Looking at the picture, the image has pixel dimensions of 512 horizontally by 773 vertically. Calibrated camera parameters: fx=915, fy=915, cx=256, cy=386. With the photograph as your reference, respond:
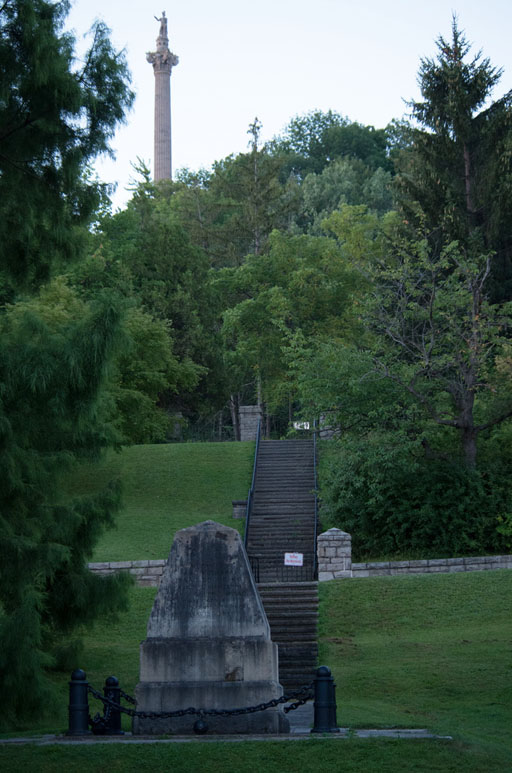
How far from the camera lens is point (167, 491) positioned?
3102 centimetres

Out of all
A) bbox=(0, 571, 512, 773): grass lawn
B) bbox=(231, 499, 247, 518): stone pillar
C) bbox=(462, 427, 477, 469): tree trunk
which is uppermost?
bbox=(462, 427, 477, 469): tree trunk

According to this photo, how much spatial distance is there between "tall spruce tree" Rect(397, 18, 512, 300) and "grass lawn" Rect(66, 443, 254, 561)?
38.2 feet

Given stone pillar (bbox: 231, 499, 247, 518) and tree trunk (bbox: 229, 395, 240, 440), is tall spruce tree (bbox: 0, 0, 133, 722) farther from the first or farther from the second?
tree trunk (bbox: 229, 395, 240, 440)

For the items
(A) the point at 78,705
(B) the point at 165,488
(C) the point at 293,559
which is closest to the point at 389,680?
(A) the point at 78,705

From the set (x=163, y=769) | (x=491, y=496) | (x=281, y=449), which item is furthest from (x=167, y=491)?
(x=163, y=769)

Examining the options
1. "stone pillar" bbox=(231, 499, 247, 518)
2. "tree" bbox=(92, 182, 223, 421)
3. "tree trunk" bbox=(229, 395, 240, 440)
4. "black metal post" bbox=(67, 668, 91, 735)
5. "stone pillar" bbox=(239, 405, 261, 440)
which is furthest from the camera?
"tree trunk" bbox=(229, 395, 240, 440)

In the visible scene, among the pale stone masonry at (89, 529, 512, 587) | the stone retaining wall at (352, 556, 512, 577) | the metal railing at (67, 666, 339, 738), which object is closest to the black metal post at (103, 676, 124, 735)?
the metal railing at (67, 666, 339, 738)

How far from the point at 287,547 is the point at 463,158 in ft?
59.8

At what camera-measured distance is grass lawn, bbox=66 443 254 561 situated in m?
26.1

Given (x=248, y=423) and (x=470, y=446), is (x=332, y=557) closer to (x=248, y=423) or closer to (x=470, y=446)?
(x=470, y=446)

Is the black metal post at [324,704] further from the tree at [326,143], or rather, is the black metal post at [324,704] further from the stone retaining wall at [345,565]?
the tree at [326,143]

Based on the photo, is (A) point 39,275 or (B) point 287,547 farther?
(B) point 287,547

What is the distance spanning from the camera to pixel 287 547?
2630cm

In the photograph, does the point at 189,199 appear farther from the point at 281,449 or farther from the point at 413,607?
the point at 413,607
